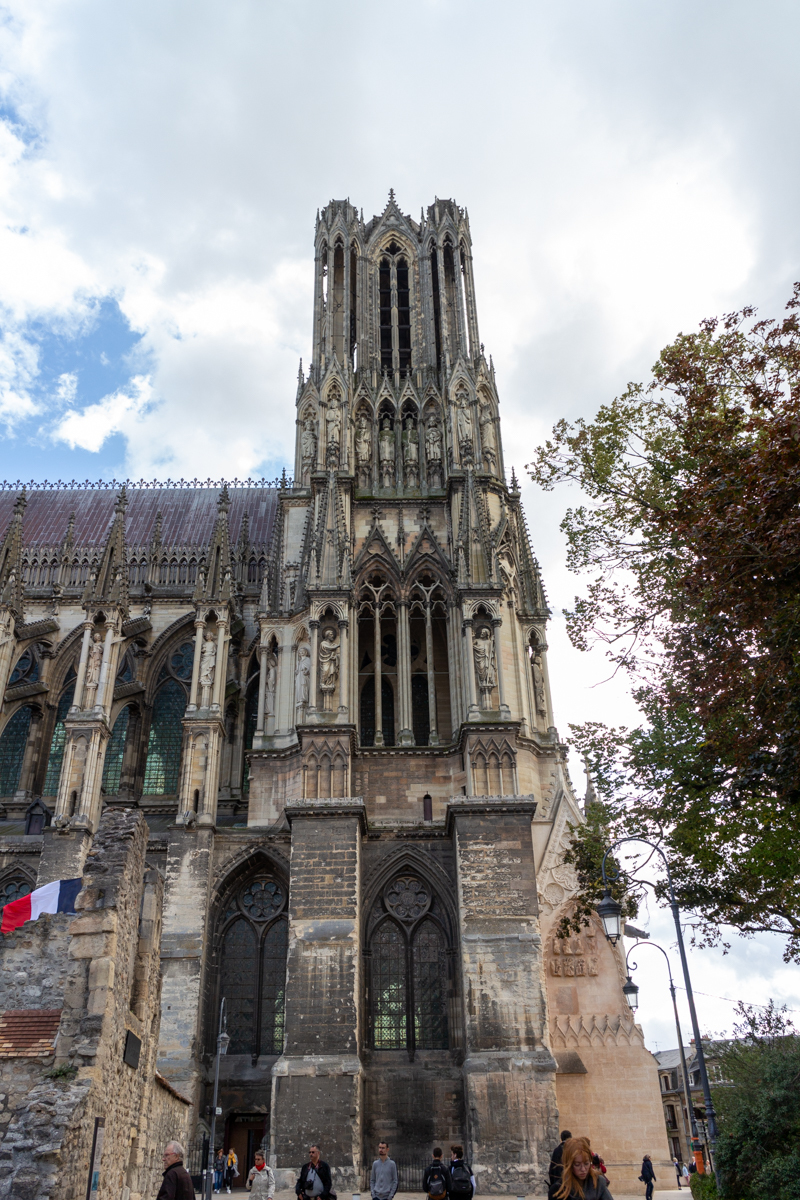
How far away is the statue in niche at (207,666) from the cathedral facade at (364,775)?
0.07m

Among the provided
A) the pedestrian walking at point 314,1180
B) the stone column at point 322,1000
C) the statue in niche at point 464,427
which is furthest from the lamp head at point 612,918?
the statue in niche at point 464,427

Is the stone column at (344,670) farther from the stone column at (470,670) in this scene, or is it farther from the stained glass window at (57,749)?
the stained glass window at (57,749)

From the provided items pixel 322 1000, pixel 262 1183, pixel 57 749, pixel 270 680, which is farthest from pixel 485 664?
pixel 57 749

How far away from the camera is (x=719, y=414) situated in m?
15.7

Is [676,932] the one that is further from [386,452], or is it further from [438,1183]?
Answer: [386,452]

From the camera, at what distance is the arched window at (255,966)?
22875 millimetres

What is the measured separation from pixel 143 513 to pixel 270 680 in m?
15.7

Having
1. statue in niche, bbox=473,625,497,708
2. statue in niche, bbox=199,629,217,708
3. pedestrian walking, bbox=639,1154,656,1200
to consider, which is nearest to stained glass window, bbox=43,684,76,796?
statue in niche, bbox=199,629,217,708

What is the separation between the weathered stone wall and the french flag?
149 inches

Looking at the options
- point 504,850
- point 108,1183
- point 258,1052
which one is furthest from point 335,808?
point 108,1183

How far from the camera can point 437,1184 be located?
12.9 meters

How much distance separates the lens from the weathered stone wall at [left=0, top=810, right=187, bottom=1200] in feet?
32.4

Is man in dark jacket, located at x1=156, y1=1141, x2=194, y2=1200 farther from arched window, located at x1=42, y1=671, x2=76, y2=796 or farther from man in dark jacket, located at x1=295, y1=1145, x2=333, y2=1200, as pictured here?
arched window, located at x1=42, y1=671, x2=76, y2=796

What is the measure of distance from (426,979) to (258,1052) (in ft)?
13.9
